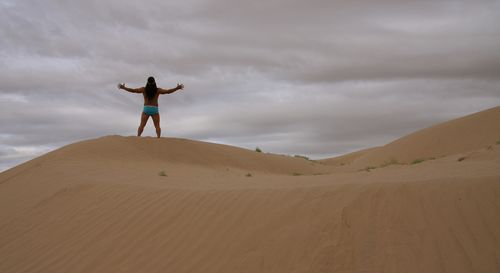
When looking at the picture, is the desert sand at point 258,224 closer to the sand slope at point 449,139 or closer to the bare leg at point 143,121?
the bare leg at point 143,121

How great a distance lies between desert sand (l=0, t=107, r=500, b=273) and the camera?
577 centimetres

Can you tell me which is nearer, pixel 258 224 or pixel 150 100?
pixel 258 224

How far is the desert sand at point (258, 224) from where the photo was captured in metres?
5.77

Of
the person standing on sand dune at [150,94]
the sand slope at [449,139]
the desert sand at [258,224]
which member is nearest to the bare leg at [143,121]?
the person standing on sand dune at [150,94]

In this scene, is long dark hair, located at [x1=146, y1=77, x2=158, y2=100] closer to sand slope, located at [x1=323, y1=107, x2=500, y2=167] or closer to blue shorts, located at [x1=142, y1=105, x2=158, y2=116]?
blue shorts, located at [x1=142, y1=105, x2=158, y2=116]

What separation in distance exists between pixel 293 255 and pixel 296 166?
47.0 feet

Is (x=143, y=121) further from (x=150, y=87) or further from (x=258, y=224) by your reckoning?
(x=258, y=224)

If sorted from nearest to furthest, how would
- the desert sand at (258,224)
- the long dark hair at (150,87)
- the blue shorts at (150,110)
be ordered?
the desert sand at (258,224) → the long dark hair at (150,87) → the blue shorts at (150,110)

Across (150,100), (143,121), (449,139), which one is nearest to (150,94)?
(150,100)

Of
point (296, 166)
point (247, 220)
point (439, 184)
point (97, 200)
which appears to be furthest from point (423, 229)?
point (296, 166)

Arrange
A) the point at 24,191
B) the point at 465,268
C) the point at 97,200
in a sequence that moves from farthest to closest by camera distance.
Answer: the point at 24,191 → the point at 97,200 → the point at 465,268

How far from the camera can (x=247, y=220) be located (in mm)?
7098

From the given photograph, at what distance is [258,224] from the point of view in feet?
22.6

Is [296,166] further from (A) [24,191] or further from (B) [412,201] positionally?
(B) [412,201]
